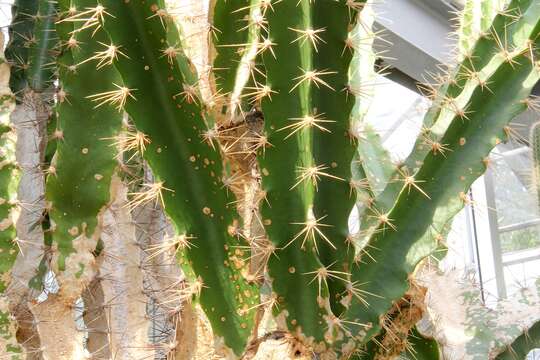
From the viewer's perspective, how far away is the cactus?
1122mm

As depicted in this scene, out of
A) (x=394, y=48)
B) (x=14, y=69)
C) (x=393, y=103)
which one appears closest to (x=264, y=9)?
(x=14, y=69)

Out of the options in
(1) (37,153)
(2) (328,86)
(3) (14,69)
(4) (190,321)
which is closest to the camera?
(2) (328,86)

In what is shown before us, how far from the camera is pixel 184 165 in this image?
3.78 ft

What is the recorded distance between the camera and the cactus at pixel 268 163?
1.12 meters

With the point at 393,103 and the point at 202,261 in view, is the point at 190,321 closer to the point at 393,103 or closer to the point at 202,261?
the point at 202,261

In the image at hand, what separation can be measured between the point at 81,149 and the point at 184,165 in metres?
0.30

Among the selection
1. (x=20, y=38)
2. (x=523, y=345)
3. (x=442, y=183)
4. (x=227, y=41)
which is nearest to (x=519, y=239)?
(x=523, y=345)

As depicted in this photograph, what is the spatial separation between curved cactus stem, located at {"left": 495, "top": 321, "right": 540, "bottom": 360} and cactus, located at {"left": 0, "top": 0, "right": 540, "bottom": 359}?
15.6 inches

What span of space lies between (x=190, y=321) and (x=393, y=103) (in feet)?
13.2

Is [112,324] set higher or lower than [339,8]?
lower

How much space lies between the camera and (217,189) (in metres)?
1.16

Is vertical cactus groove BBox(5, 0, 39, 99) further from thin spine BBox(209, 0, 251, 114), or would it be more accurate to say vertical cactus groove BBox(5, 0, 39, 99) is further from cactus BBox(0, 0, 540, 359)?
thin spine BBox(209, 0, 251, 114)

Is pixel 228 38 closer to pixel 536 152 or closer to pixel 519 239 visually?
pixel 536 152

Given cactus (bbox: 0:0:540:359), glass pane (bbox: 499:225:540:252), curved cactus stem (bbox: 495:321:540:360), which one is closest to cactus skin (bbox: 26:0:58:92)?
cactus (bbox: 0:0:540:359)
